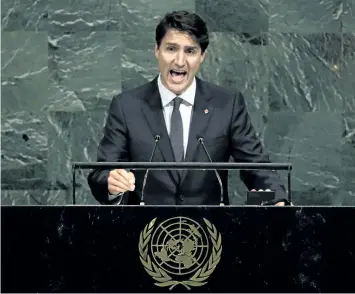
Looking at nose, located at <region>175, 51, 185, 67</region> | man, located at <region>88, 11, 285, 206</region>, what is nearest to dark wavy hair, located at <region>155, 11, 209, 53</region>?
man, located at <region>88, 11, 285, 206</region>

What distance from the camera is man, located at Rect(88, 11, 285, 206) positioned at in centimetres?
527

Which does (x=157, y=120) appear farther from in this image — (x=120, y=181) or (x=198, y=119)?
(x=120, y=181)

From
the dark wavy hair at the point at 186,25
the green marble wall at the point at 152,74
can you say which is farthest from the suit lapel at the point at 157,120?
the green marble wall at the point at 152,74

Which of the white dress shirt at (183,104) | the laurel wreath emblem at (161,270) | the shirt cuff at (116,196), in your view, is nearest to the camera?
the laurel wreath emblem at (161,270)

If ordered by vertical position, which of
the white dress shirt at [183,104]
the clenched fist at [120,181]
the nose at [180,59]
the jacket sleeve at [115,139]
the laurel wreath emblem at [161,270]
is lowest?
the laurel wreath emblem at [161,270]

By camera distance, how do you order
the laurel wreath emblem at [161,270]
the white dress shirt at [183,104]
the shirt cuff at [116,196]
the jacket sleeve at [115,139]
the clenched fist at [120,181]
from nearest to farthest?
the laurel wreath emblem at [161,270] → the clenched fist at [120,181] → the shirt cuff at [116,196] → the jacket sleeve at [115,139] → the white dress shirt at [183,104]

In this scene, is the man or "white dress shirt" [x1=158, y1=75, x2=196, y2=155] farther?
"white dress shirt" [x1=158, y1=75, x2=196, y2=155]

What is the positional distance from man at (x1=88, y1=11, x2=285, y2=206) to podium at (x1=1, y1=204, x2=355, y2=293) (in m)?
0.62

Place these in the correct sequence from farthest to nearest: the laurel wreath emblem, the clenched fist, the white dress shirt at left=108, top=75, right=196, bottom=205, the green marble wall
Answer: the green marble wall < the white dress shirt at left=108, top=75, right=196, bottom=205 < the clenched fist < the laurel wreath emblem

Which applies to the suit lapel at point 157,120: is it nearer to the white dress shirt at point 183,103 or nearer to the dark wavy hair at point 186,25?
the white dress shirt at point 183,103

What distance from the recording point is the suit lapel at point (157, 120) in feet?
17.4

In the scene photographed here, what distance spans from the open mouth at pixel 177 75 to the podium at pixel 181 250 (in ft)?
4.31

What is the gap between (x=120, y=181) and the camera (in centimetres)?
458

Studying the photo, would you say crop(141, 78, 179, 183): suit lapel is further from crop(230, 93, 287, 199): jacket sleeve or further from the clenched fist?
the clenched fist
